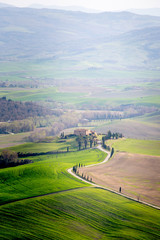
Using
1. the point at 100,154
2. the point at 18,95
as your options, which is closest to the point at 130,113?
the point at 18,95

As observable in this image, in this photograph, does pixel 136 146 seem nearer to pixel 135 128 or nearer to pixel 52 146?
pixel 52 146

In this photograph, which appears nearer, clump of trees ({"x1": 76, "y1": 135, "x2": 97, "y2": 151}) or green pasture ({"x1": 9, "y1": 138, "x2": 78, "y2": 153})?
clump of trees ({"x1": 76, "y1": 135, "x2": 97, "y2": 151})

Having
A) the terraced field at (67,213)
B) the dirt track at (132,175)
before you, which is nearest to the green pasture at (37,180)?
the terraced field at (67,213)

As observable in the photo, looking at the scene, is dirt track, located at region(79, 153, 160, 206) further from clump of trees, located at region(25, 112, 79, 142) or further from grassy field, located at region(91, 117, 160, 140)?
grassy field, located at region(91, 117, 160, 140)

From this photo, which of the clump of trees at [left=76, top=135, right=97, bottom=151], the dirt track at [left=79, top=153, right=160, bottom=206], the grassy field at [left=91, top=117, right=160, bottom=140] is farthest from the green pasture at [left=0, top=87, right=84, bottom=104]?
the dirt track at [left=79, top=153, right=160, bottom=206]

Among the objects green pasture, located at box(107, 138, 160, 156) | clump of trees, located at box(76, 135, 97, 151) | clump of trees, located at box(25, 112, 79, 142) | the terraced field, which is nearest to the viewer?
the terraced field

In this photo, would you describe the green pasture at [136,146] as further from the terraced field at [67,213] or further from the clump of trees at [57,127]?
the clump of trees at [57,127]

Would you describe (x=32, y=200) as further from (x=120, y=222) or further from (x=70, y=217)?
(x=120, y=222)
